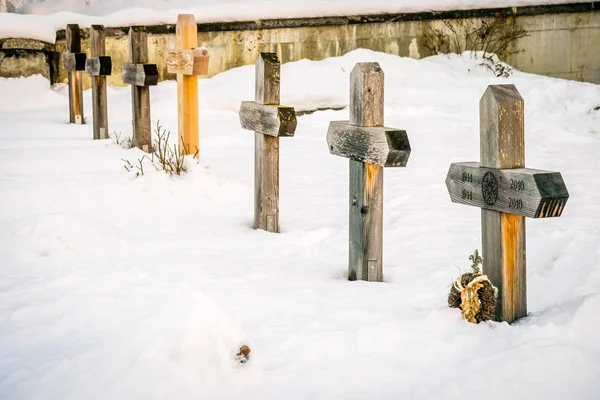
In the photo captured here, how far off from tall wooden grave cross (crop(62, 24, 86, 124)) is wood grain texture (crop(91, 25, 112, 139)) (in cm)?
99

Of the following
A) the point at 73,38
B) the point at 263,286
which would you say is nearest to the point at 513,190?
the point at 263,286

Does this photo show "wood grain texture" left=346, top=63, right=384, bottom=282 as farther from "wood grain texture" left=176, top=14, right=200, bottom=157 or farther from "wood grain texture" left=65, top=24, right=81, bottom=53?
"wood grain texture" left=65, top=24, right=81, bottom=53

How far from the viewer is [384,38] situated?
44.4ft

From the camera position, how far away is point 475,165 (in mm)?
3748

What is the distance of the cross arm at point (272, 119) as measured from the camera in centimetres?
544

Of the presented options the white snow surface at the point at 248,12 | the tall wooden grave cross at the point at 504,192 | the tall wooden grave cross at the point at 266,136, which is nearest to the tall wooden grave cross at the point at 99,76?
the white snow surface at the point at 248,12

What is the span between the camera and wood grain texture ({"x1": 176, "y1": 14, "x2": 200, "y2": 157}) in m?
7.42

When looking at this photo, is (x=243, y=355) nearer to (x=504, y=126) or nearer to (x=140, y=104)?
(x=504, y=126)

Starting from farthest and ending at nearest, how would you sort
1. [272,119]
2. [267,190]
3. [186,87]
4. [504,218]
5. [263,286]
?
[186,87] < [267,190] < [272,119] < [263,286] < [504,218]

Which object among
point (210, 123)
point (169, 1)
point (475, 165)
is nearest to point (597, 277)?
point (475, 165)

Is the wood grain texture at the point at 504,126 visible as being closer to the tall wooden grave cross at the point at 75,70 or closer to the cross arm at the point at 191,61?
the cross arm at the point at 191,61

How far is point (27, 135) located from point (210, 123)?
7.56 ft

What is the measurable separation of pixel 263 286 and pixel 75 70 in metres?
7.51

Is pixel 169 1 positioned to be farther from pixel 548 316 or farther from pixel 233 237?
pixel 548 316
